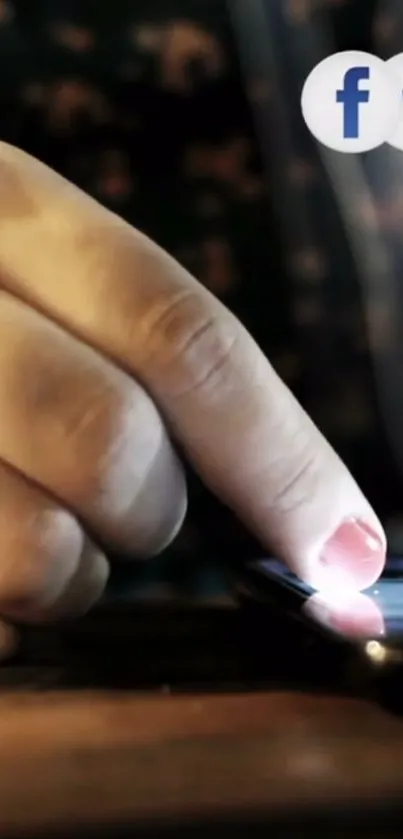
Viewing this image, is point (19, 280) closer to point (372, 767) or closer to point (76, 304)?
point (76, 304)

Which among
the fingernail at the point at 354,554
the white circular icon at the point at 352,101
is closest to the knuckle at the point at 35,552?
the fingernail at the point at 354,554

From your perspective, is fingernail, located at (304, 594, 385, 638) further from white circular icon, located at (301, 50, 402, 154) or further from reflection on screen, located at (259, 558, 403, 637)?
white circular icon, located at (301, 50, 402, 154)

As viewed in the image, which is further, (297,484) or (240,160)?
(240,160)

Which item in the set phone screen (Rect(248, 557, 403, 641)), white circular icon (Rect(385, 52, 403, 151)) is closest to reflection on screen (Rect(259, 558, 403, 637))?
phone screen (Rect(248, 557, 403, 641))

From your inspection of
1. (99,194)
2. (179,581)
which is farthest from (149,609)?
(99,194)

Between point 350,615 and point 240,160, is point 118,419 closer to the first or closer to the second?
point 350,615

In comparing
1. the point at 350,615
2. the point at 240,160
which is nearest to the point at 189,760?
the point at 350,615
